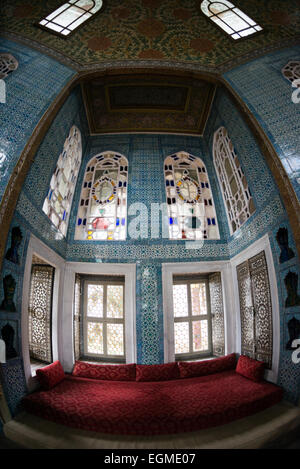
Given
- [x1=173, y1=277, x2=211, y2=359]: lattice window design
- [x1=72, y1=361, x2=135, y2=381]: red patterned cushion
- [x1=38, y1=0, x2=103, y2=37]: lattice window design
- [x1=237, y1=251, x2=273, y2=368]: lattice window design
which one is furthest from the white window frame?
[x1=38, y1=0, x2=103, y2=37]: lattice window design

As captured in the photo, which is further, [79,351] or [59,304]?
[79,351]

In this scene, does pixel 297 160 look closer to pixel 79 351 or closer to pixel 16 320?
pixel 16 320

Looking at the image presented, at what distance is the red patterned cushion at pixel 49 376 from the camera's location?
97.0 inches

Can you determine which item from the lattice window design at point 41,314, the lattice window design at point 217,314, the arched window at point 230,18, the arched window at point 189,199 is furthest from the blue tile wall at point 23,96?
the lattice window design at point 217,314

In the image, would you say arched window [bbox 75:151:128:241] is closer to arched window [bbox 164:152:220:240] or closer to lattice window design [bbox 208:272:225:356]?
arched window [bbox 164:152:220:240]

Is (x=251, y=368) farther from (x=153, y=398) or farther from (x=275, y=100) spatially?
(x=275, y=100)

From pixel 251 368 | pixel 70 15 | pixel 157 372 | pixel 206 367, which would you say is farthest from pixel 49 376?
pixel 70 15

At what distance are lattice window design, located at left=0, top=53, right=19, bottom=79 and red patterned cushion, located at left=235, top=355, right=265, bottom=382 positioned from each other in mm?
4857

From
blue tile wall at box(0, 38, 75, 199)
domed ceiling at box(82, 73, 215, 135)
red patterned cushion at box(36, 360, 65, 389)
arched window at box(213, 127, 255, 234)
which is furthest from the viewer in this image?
domed ceiling at box(82, 73, 215, 135)

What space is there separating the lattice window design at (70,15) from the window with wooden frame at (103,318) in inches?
150

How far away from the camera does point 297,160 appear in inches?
91.2

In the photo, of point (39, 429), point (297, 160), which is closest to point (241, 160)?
point (297, 160)

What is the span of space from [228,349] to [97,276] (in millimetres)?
2693

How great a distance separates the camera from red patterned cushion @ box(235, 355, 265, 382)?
8.41 feet
